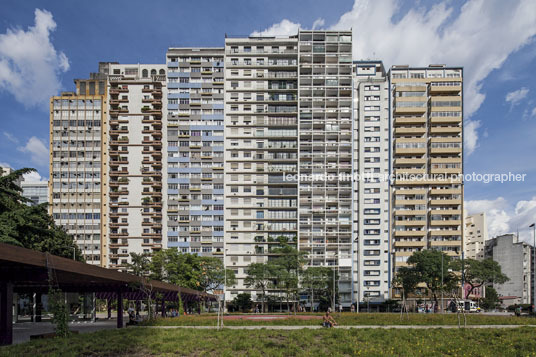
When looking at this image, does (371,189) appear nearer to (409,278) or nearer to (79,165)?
(409,278)

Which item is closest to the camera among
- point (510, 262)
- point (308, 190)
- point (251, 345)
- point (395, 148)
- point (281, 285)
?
point (251, 345)

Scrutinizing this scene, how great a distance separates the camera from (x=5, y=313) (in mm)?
20828

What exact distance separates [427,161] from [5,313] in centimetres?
8536

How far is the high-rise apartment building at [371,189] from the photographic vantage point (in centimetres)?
8469

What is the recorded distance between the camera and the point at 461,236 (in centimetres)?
8600

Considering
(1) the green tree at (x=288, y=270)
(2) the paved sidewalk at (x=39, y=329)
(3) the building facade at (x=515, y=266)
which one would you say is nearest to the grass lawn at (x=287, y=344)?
(2) the paved sidewalk at (x=39, y=329)

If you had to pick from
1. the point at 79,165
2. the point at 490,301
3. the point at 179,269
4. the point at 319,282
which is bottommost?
the point at 490,301

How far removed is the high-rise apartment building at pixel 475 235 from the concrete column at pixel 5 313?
448 ft

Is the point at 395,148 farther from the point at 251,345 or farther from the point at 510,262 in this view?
the point at 251,345

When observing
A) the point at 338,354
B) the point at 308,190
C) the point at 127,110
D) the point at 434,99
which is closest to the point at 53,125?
the point at 127,110

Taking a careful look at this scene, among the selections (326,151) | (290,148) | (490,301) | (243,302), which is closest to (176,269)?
(243,302)

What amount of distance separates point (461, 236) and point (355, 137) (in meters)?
31.2

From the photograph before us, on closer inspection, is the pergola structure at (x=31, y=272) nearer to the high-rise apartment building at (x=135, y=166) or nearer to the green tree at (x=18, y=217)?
the green tree at (x=18, y=217)

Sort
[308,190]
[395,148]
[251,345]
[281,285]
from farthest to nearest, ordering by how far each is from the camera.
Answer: [395,148] → [308,190] → [281,285] → [251,345]
